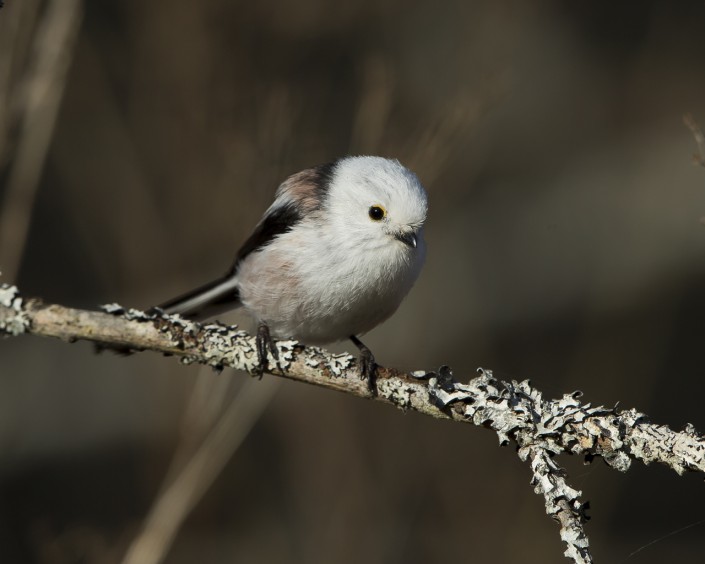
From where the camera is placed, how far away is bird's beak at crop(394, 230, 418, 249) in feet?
8.89

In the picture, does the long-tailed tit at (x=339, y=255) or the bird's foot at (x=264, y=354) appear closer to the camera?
the bird's foot at (x=264, y=354)

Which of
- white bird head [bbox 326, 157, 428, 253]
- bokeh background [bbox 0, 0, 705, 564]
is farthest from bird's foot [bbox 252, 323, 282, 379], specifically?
bokeh background [bbox 0, 0, 705, 564]

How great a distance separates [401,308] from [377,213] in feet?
5.33

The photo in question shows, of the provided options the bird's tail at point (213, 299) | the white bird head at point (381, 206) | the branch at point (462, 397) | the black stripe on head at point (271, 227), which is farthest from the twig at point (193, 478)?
the branch at point (462, 397)

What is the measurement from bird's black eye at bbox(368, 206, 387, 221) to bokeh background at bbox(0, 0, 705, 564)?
0.52 meters

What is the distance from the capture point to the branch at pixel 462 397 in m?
1.82

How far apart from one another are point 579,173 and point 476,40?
3.56 ft

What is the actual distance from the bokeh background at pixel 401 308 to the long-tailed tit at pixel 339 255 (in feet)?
1.15

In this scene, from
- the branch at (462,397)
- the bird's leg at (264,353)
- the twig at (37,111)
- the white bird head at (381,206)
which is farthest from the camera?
the white bird head at (381,206)

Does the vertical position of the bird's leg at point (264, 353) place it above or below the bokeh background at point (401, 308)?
below

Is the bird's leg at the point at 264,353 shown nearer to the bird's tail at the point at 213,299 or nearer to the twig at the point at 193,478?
the twig at the point at 193,478

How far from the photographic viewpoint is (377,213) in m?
2.79

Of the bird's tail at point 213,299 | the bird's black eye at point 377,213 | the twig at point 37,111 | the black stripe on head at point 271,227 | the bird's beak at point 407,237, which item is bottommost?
the bird's beak at point 407,237

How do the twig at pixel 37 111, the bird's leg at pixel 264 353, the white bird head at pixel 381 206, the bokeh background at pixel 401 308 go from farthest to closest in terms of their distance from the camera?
the bokeh background at pixel 401 308 → the white bird head at pixel 381 206 → the twig at pixel 37 111 → the bird's leg at pixel 264 353
